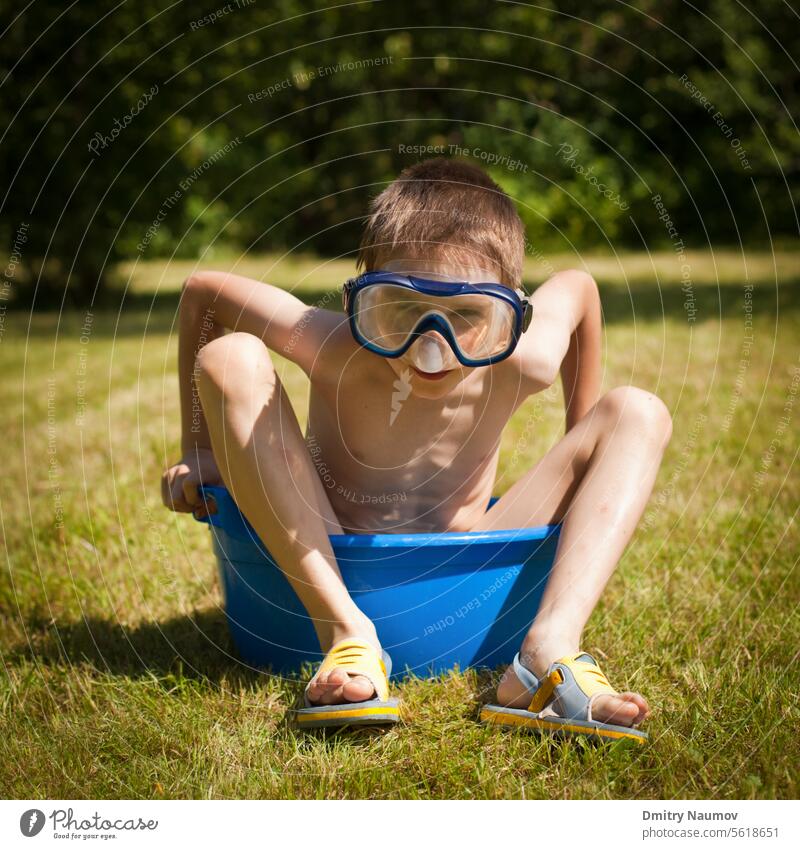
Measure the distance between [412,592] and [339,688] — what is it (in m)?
0.21

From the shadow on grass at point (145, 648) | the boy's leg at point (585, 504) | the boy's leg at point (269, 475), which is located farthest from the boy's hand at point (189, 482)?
the boy's leg at point (585, 504)

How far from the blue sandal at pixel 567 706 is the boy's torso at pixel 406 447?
427 mm

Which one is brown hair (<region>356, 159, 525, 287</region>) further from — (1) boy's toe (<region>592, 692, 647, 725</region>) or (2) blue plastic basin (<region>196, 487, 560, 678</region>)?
(1) boy's toe (<region>592, 692, 647, 725</region>)

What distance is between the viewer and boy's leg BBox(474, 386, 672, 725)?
1.55m

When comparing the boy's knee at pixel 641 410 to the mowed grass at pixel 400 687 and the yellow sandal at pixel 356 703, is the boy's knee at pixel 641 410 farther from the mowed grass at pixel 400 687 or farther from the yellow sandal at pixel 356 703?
the yellow sandal at pixel 356 703

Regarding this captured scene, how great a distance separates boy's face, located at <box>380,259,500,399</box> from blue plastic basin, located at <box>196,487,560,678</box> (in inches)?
11.4

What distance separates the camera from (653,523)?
95.7 inches

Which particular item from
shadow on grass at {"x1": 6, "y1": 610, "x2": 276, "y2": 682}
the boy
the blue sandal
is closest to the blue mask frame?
Answer: the boy

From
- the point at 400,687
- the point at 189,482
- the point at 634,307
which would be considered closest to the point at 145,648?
the point at 189,482

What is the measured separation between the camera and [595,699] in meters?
1.42

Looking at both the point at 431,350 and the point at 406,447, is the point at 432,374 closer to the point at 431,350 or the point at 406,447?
the point at 431,350
